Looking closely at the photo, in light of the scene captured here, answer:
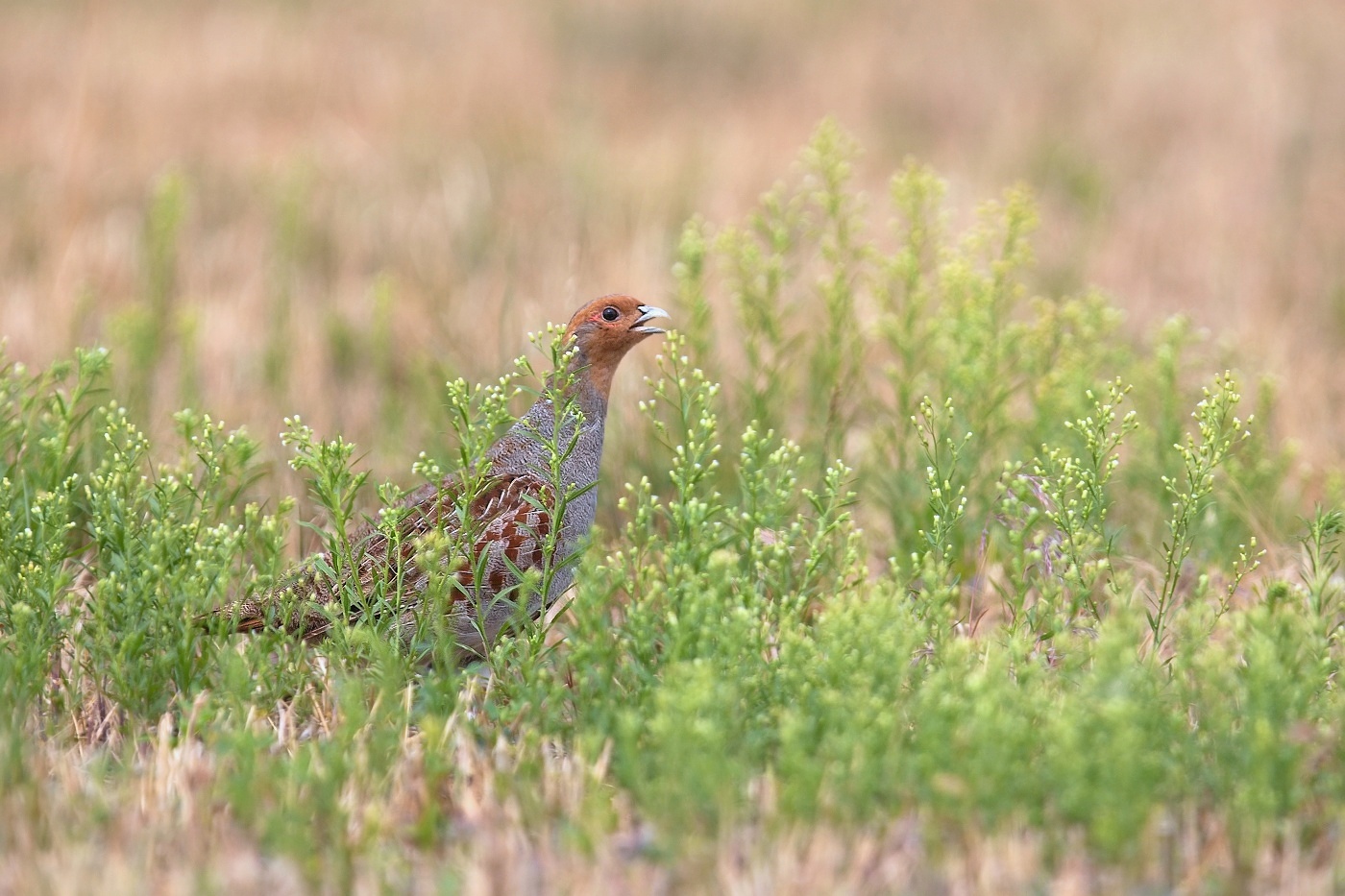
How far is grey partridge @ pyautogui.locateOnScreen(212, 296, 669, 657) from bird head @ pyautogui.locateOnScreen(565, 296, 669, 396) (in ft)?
0.24

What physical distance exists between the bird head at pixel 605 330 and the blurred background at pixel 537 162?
110 centimetres

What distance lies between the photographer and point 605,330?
4.65 metres

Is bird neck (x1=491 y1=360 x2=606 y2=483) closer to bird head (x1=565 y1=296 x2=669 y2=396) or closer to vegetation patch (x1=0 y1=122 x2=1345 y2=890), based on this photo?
bird head (x1=565 y1=296 x2=669 y2=396)

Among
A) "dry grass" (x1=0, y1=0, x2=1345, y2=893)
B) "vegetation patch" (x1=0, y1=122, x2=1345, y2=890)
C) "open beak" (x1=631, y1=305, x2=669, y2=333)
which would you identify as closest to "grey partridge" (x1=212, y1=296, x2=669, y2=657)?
"vegetation patch" (x1=0, y1=122, x2=1345, y2=890)

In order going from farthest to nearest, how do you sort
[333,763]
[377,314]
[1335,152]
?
[1335,152] < [377,314] < [333,763]

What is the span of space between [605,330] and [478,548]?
87 centimetres

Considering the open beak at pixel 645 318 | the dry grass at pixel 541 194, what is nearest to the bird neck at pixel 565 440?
the open beak at pixel 645 318

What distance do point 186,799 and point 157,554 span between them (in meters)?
0.79

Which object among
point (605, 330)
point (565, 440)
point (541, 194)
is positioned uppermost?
point (541, 194)

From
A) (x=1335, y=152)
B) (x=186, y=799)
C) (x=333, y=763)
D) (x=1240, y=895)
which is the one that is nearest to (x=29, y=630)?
(x=186, y=799)

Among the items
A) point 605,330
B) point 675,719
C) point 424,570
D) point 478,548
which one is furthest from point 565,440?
point 675,719

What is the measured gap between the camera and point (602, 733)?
3.34 meters

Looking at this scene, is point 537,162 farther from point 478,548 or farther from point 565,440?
point 478,548

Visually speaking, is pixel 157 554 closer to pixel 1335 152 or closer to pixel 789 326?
pixel 789 326
